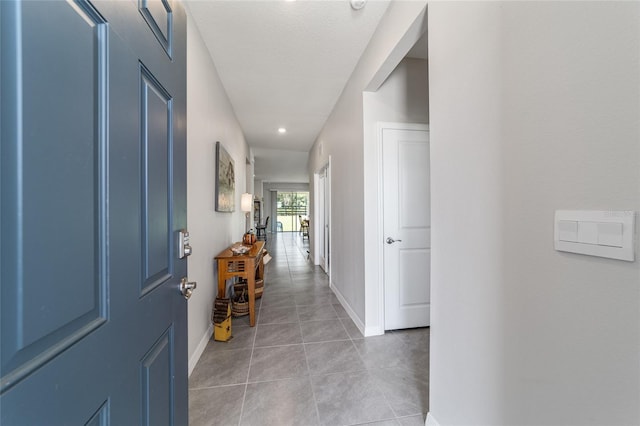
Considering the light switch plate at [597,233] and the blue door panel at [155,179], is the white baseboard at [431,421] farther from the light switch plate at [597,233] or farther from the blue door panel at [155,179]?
the blue door panel at [155,179]

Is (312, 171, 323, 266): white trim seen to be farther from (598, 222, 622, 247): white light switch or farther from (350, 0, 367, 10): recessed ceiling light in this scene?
(598, 222, 622, 247): white light switch

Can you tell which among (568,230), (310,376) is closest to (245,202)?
(310,376)

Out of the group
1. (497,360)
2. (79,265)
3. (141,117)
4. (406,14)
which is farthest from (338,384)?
(406,14)

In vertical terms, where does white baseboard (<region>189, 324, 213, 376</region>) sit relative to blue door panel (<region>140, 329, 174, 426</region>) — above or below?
below

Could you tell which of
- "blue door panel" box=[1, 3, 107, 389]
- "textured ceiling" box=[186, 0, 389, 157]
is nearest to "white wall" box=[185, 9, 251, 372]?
"textured ceiling" box=[186, 0, 389, 157]

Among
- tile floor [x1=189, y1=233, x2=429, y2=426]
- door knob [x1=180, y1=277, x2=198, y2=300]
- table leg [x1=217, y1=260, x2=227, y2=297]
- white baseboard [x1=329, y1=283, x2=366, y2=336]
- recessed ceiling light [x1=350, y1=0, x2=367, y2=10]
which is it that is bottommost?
tile floor [x1=189, y1=233, x2=429, y2=426]

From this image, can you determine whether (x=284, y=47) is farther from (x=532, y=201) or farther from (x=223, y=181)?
(x=532, y=201)

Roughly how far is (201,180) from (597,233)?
7.54ft

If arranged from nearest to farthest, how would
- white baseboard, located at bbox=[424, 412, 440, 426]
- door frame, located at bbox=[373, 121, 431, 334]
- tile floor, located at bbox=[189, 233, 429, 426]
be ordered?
1. white baseboard, located at bbox=[424, 412, 440, 426]
2. tile floor, located at bbox=[189, 233, 429, 426]
3. door frame, located at bbox=[373, 121, 431, 334]

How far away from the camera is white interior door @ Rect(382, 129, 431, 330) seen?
2.43 meters

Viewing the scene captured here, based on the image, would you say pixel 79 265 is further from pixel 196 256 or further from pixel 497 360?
pixel 196 256

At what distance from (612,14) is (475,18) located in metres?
0.51

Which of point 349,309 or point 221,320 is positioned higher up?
point 221,320

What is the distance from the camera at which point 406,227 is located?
2.47 metres
